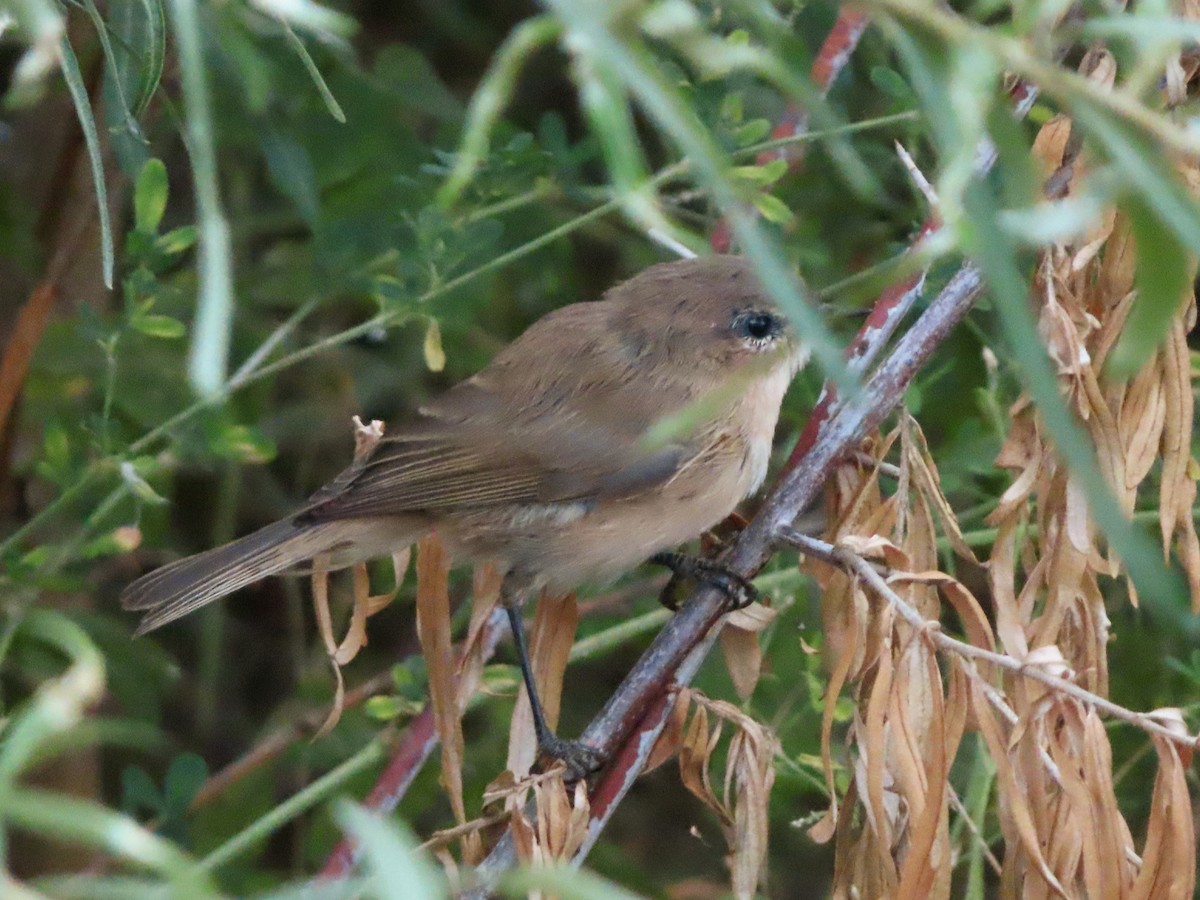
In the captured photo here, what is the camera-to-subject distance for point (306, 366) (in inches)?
169

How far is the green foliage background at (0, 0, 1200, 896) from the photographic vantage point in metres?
1.17

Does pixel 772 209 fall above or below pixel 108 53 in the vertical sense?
below

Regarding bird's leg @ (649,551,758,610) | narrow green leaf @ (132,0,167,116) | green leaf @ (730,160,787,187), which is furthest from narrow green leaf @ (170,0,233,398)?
green leaf @ (730,160,787,187)

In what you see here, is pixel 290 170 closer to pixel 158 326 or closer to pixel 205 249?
pixel 158 326

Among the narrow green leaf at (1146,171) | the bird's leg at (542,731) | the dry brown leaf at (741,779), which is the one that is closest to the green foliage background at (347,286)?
the narrow green leaf at (1146,171)

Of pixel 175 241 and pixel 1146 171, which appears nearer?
pixel 1146 171

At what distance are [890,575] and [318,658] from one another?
105 inches

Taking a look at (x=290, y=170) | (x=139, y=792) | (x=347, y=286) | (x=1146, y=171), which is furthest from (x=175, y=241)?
(x=1146, y=171)

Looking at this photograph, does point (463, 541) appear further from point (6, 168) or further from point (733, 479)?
point (6, 168)

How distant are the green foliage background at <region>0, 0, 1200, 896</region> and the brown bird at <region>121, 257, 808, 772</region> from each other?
0.13 m

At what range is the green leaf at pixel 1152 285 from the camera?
3.58 ft

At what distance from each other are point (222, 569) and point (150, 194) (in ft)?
2.35

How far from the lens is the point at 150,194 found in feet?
8.05

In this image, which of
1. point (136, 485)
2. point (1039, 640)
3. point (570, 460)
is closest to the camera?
point (1039, 640)
